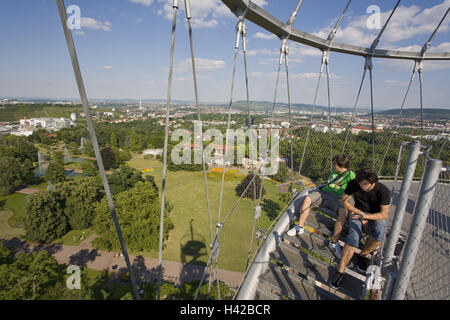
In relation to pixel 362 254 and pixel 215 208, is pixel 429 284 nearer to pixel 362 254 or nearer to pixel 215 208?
pixel 362 254

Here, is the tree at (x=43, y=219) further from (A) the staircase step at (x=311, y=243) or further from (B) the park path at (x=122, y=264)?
(A) the staircase step at (x=311, y=243)

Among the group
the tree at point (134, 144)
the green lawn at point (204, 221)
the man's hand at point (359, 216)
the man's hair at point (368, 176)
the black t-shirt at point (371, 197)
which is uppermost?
the man's hair at point (368, 176)

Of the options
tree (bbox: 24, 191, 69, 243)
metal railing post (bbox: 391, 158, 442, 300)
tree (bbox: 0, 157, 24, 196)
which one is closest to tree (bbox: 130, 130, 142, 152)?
tree (bbox: 0, 157, 24, 196)

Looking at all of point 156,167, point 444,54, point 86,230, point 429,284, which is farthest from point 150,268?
point 156,167

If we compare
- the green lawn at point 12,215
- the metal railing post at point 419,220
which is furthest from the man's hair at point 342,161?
the green lawn at point 12,215

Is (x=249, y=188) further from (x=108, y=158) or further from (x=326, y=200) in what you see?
(x=108, y=158)

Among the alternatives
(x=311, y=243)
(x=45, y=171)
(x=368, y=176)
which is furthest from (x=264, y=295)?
(x=45, y=171)

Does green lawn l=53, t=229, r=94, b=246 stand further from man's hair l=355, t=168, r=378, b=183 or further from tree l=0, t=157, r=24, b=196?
man's hair l=355, t=168, r=378, b=183
